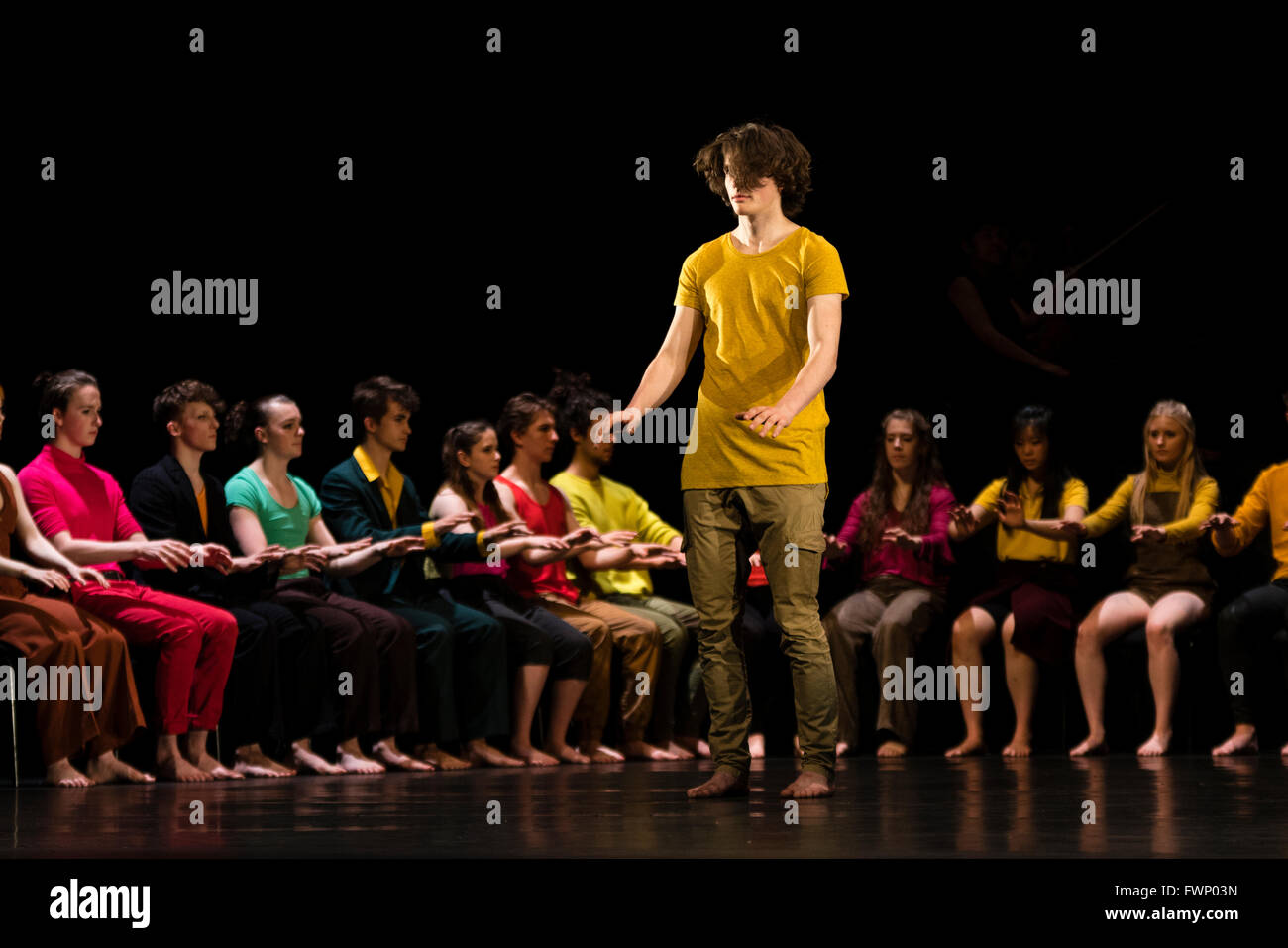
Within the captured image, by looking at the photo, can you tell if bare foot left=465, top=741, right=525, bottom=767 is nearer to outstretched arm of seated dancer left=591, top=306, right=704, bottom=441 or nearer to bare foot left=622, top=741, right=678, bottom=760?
bare foot left=622, top=741, right=678, bottom=760

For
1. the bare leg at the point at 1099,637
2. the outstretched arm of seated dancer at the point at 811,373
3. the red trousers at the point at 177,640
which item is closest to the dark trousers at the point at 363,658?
the red trousers at the point at 177,640

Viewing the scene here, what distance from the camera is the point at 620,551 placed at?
229 inches

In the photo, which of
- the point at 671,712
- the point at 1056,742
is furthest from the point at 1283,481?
the point at 671,712

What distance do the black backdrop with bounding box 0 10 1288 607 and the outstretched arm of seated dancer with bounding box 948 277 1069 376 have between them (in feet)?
0.22

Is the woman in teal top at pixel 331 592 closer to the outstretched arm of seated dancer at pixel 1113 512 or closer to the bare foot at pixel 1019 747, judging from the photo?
the bare foot at pixel 1019 747

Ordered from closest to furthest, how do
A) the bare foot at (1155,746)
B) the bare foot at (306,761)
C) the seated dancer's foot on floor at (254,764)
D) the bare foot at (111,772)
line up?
the bare foot at (111,772) → the seated dancer's foot on floor at (254,764) → the bare foot at (306,761) → the bare foot at (1155,746)

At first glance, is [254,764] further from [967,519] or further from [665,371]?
[967,519]

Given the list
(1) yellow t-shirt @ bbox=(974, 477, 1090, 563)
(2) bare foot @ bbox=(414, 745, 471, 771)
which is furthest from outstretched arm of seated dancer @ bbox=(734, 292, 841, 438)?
(1) yellow t-shirt @ bbox=(974, 477, 1090, 563)

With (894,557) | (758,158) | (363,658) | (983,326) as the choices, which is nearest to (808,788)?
(758,158)

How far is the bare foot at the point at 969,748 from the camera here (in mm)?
5527

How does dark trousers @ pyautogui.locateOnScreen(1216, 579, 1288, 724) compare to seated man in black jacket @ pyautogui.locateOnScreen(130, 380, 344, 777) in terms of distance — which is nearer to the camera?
seated man in black jacket @ pyautogui.locateOnScreen(130, 380, 344, 777)

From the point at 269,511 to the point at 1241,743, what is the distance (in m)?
3.09

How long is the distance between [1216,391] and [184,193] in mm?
3639

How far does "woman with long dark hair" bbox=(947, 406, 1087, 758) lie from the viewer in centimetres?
568
